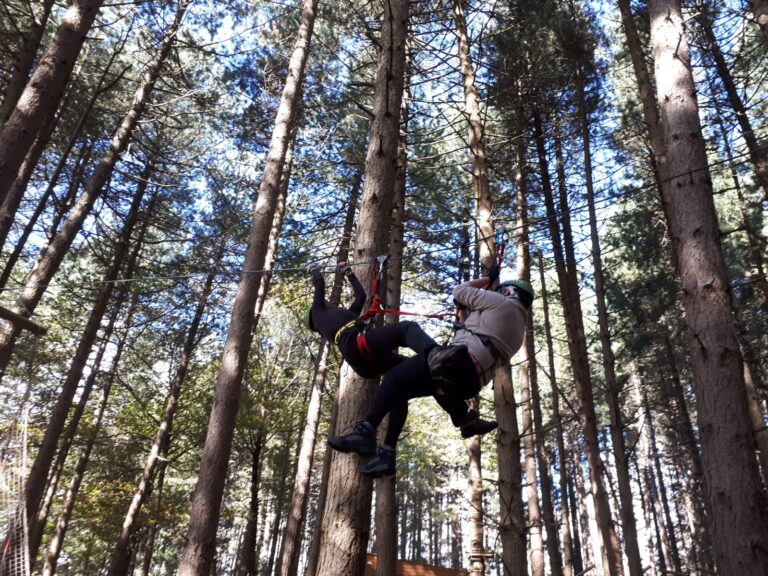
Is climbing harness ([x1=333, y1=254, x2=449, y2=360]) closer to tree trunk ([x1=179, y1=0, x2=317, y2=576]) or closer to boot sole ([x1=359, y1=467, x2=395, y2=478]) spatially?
boot sole ([x1=359, y1=467, x2=395, y2=478])

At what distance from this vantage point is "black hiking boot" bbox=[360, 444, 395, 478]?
3219 millimetres

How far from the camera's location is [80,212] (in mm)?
8727

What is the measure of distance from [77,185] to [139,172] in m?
1.59

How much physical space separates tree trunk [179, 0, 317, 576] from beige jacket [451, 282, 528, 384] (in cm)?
259

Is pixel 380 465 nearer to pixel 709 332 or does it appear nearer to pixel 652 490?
pixel 709 332

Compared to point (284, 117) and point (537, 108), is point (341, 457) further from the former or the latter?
point (537, 108)

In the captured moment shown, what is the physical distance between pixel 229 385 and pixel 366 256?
10.2ft

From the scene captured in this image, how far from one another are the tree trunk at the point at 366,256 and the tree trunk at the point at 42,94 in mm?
3454

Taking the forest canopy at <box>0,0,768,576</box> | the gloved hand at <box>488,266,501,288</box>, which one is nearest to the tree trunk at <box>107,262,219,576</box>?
the forest canopy at <box>0,0,768,576</box>

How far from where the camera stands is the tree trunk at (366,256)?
10.3ft

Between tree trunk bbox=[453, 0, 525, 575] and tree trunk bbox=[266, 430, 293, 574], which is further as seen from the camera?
tree trunk bbox=[266, 430, 293, 574]

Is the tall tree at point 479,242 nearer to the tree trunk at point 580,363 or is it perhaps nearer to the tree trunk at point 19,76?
the tree trunk at point 580,363

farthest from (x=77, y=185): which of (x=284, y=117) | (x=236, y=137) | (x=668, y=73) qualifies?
(x=668, y=73)

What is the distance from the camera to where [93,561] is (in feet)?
91.8
